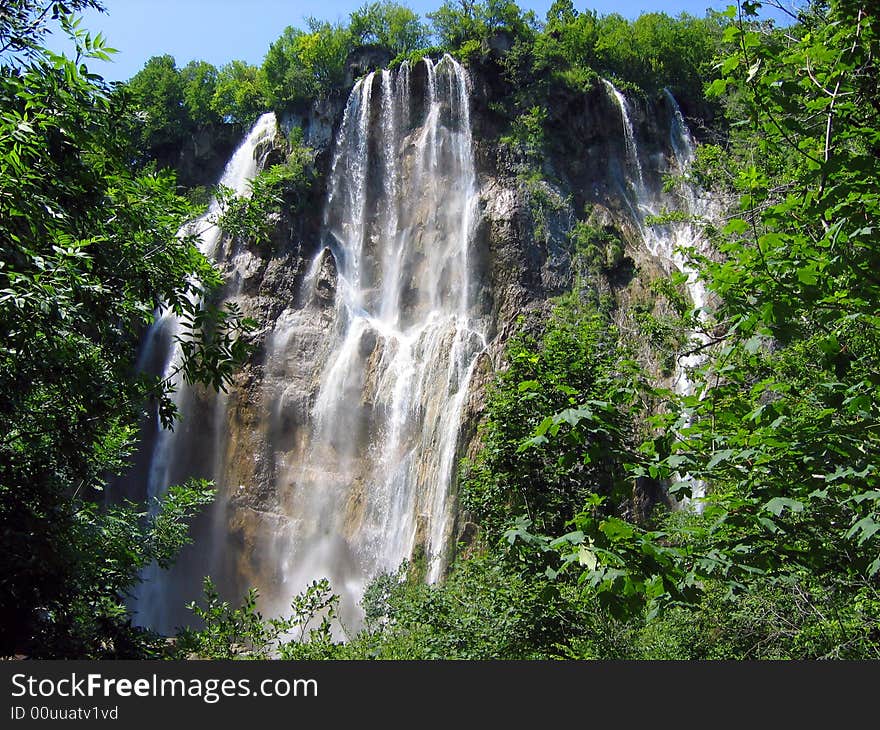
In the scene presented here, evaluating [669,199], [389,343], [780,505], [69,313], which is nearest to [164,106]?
[389,343]

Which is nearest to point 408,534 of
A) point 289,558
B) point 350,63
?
point 289,558

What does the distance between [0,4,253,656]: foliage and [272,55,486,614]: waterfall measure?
11.6 metres

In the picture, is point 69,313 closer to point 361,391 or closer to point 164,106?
point 361,391

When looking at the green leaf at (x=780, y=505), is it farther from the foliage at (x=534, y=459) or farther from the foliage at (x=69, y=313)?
the foliage at (x=534, y=459)

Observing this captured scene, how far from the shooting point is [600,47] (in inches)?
1228

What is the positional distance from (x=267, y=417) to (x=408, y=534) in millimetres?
7430

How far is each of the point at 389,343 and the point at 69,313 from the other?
19.5 meters

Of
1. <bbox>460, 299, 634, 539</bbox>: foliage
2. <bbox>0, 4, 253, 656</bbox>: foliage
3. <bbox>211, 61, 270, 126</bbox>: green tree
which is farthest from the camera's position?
<bbox>211, 61, 270, 126</bbox>: green tree

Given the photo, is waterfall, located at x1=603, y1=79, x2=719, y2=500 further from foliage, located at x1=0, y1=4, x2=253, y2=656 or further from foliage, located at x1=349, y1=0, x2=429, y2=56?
foliage, located at x1=0, y1=4, x2=253, y2=656

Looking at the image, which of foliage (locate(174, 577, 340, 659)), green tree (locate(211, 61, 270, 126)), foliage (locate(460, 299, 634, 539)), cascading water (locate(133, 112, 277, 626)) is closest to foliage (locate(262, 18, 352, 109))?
green tree (locate(211, 61, 270, 126))

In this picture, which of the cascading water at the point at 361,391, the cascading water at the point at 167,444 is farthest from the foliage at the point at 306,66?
the cascading water at the point at 167,444

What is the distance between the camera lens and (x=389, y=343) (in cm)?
2420

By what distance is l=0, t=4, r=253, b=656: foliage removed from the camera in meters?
4.98

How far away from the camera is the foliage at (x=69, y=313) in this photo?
498cm
